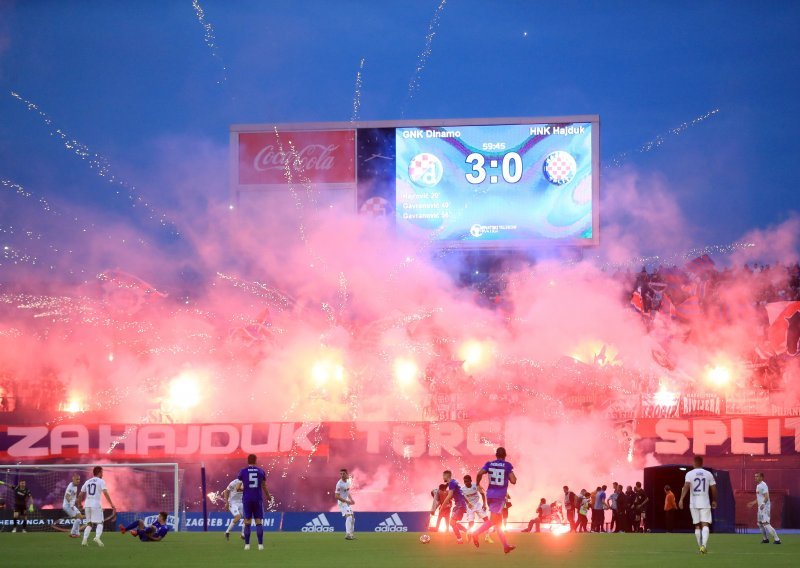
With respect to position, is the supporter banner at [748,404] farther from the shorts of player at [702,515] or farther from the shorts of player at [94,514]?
the shorts of player at [94,514]

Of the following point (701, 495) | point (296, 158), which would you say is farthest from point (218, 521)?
point (701, 495)

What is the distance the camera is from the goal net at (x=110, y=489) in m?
36.1

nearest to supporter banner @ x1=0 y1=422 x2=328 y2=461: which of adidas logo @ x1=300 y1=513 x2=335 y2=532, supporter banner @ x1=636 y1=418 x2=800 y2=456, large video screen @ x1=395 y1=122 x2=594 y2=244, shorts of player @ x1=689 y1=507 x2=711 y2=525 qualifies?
adidas logo @ x1=300 y1=513 x2=335 y2=532

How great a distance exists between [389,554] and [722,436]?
84.8 ft

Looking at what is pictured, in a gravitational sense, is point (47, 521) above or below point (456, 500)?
below

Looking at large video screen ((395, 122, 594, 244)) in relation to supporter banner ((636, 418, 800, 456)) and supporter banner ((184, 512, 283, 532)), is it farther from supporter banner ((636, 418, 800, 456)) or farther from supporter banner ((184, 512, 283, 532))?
supporter banner ((184, 512, 283, 532))

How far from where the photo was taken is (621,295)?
190 feet

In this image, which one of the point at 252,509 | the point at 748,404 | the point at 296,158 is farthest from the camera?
the point at 296,158

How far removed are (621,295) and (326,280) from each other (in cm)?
1666

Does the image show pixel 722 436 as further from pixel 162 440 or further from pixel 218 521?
pixel 162 440

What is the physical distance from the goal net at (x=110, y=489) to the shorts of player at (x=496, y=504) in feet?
53.4

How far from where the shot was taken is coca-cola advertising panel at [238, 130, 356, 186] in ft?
152

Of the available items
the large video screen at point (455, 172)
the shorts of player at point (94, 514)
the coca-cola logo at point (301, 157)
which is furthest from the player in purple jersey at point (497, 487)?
the coca-cola logo at point (301, 157)

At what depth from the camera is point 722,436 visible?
141ft
